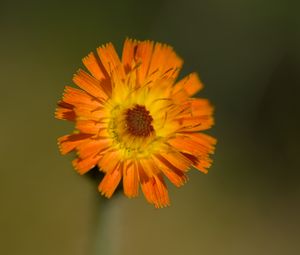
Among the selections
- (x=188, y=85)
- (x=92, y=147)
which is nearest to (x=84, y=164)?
(x=92, y=147)

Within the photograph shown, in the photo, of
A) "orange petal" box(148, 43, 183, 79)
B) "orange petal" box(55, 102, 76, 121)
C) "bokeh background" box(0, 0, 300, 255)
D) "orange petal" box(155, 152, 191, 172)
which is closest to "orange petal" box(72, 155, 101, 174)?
"orange petal" box(55, 102, 76, 121)

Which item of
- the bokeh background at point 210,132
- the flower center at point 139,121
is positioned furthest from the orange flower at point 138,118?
the bokeh background at point 210,132

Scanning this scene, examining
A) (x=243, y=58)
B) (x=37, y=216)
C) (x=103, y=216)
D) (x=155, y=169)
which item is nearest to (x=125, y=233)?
(x=37, y=216)

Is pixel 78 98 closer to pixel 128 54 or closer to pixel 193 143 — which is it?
pixel 128 54

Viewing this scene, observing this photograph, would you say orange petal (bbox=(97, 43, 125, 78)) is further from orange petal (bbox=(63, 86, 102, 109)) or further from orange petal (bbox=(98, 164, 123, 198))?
orange petal (bbox=(98, 164, 123, 198))

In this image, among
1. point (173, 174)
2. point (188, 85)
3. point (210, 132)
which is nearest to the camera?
point (173, 174)

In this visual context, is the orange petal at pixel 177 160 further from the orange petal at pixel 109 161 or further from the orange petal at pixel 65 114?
the orange petal at pixel 65 114

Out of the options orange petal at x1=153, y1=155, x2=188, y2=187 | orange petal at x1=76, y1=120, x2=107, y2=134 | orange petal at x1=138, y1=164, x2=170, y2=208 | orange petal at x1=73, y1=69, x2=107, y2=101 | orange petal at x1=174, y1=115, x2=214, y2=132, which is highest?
orange petal at x1=73, y1=69, x2=107, y2=101

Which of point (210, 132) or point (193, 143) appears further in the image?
point (210, 132)
